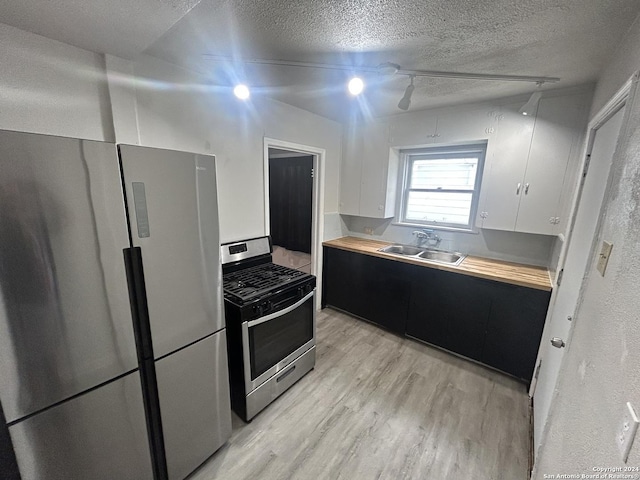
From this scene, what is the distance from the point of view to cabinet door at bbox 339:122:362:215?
3.26 metres

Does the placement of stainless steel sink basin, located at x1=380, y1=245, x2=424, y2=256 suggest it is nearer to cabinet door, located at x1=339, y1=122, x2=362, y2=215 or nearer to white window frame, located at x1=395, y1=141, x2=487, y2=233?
white window frame, located at x1=395, y1=141, x2=487, y2=233

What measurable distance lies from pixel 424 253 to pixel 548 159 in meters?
1.36

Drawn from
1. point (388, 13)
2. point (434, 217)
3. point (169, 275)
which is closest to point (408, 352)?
point (434, 217)

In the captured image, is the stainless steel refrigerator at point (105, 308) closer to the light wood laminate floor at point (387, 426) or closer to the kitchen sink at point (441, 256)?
the light wood laminate floor at point (387, 426)

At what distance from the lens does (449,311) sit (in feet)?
8.13

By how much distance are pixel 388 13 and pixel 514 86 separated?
152cm

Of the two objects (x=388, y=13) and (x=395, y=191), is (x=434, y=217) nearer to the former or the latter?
(x=395, y=191)

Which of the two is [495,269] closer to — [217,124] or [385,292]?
[385,292]

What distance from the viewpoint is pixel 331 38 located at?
1378 mm

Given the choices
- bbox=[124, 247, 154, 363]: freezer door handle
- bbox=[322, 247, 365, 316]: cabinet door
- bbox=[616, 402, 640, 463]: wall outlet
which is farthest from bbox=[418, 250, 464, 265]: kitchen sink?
bbox=[124, 247, 154, 363]: freezer door handle

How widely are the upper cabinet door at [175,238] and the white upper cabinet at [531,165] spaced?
246cm

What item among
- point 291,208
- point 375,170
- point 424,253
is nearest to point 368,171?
point 375,170

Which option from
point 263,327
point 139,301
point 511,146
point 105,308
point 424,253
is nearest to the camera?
point 105,308

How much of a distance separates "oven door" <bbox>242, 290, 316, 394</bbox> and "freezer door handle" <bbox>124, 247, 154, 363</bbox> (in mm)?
553
